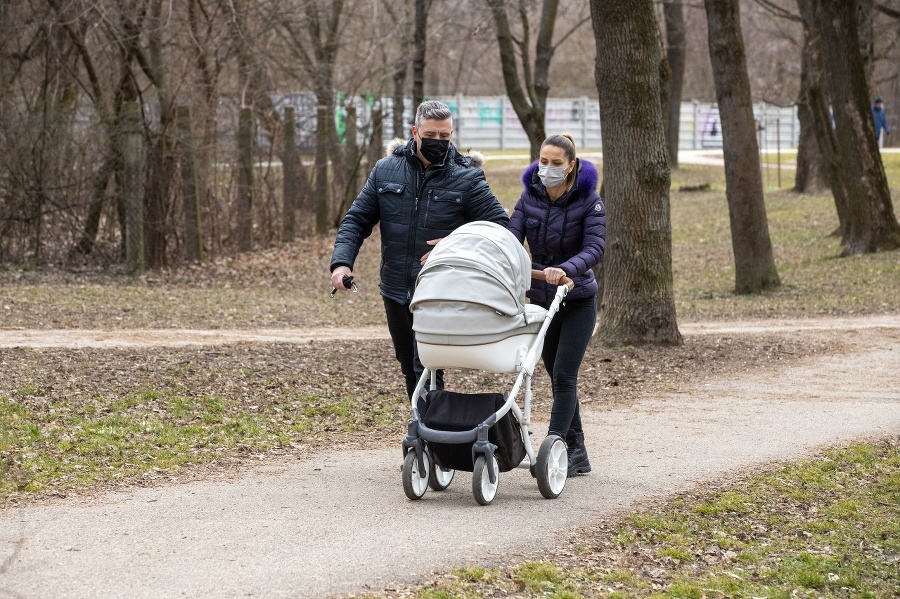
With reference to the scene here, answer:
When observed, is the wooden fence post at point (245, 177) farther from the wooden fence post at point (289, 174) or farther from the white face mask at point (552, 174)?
the white face mask at point (552, 174)

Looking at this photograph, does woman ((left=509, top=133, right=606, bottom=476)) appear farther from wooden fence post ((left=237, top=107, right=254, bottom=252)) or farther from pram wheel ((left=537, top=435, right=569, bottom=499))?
wooden fence post ((left=237, top=107, right=254, bottom=252))

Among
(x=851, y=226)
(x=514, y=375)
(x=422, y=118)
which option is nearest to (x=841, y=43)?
(x=851, y=226)

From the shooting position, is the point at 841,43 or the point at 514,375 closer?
the point at 514,375

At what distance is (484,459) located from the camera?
6250 millimetres

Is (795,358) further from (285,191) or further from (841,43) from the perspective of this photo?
(285,191)

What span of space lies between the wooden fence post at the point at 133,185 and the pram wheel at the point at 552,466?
1270 cm

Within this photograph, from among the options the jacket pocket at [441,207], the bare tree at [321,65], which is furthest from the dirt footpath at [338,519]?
the bare tree at [321,65]

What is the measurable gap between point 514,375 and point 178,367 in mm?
3270

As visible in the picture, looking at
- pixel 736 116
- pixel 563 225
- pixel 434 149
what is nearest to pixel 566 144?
pixel 563 225

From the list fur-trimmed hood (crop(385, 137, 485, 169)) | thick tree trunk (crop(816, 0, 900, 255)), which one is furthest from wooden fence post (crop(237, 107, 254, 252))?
fur-trimmed hood (crop(385, 137, 485, 169))

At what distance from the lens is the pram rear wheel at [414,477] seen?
249 inches

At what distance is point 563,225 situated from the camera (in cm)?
680

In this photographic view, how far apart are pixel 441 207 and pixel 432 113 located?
53cm

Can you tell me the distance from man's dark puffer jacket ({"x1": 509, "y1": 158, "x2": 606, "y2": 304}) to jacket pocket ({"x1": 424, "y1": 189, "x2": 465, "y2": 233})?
1.17 ft
